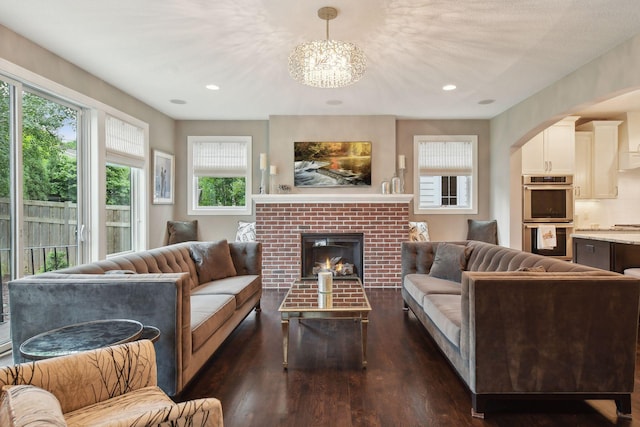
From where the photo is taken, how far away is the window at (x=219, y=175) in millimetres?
5961

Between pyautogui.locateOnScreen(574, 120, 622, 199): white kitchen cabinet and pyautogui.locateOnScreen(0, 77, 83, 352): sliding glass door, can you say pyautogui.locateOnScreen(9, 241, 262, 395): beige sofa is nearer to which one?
pyautogui.locateOnScreen(0, 77, 83, 352): sliding glass door

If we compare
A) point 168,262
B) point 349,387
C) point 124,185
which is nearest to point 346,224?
point 168,262

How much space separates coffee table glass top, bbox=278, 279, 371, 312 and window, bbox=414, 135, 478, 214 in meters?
2.92

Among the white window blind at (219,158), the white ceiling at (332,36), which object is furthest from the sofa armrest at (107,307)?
the white window blind at (219,158)

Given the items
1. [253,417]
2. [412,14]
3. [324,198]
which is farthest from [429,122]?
[253,417]

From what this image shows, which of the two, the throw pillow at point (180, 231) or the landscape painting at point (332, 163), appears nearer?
the landscape painting at point (332, 163)

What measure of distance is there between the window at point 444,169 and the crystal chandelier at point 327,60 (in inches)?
129

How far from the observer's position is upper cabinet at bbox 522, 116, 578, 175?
17.1 feet

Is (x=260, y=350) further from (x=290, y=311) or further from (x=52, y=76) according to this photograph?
(x=52, y=76)

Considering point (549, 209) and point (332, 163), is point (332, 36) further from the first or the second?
point (549, 209)

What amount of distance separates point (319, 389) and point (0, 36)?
143 inches

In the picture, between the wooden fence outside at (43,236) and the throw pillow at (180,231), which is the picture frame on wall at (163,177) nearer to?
the throw pillow at (180,231)

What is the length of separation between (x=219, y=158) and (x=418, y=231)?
350 cm

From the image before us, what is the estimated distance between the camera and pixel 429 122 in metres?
5.89
